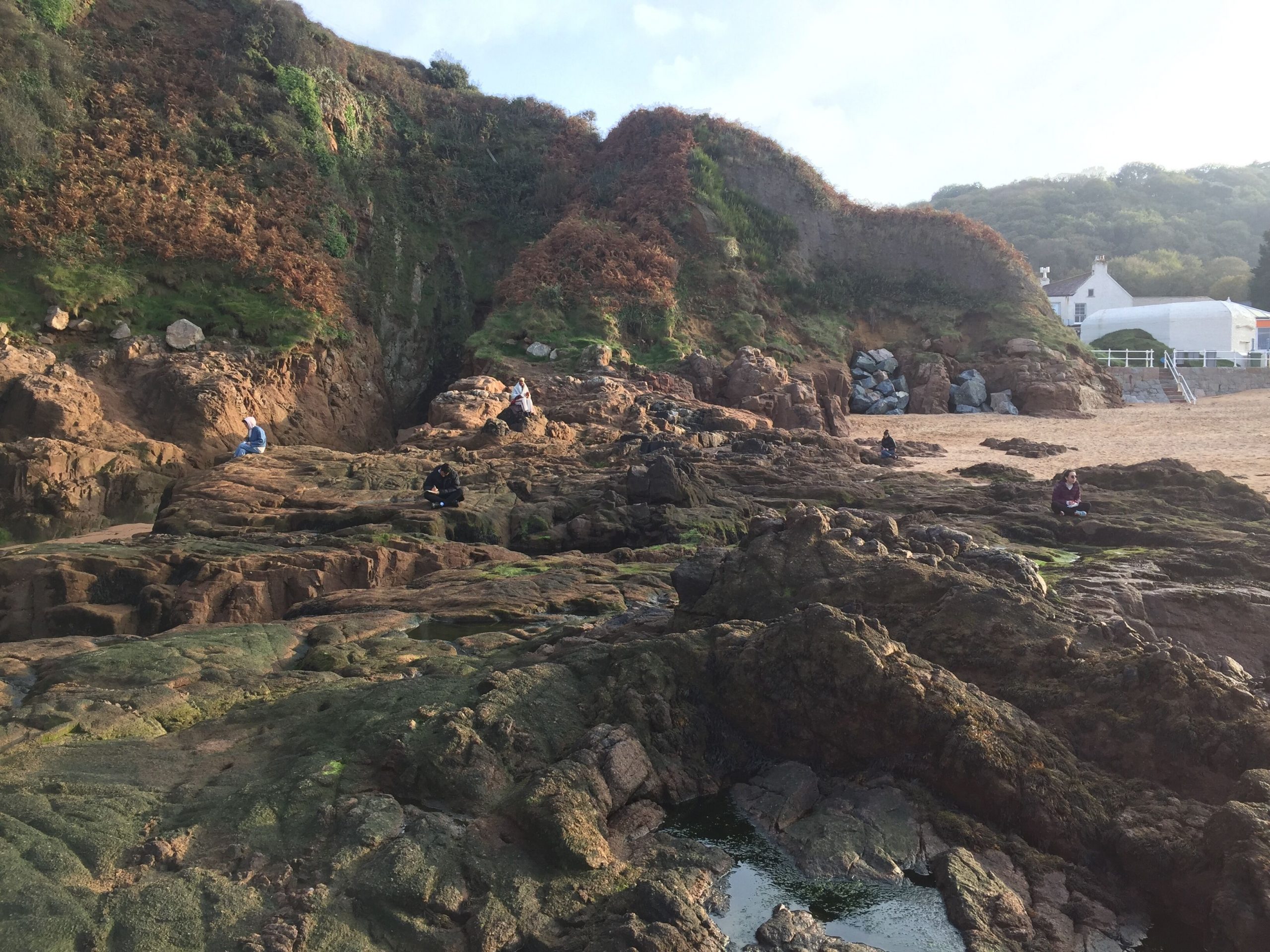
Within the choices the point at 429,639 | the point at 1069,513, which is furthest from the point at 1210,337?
the point at 429,639

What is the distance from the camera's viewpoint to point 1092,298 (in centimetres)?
5197

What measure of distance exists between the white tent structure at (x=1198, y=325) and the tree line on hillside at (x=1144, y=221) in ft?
42.7

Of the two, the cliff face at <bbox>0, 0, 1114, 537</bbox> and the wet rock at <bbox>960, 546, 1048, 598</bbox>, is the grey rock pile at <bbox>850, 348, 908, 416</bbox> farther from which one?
the wet rock at <bbox>960, 546, 1048, 598</bbox>

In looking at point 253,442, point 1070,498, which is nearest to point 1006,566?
point 1070,498

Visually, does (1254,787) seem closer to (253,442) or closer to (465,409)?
(253,442)

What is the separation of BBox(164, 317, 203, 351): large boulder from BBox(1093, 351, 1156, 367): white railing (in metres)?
33.5

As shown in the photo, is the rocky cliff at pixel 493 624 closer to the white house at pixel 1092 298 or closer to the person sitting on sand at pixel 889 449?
the person sitting on sand at pixel 889 449

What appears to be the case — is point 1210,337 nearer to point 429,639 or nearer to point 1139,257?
point 1139,257

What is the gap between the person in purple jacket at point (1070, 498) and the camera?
43.0 ft

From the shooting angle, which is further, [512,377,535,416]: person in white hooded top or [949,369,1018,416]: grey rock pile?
[949,369,1018,416]: grey rock pile

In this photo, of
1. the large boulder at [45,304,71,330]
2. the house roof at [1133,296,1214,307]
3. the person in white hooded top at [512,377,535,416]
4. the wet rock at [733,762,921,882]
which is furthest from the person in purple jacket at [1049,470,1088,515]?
the house roof at [1133,296,1214,307]

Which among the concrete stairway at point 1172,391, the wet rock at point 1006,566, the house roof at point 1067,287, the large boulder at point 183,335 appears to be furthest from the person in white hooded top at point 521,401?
the house roof at point 1067,287

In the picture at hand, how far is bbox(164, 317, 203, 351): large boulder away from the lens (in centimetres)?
2083

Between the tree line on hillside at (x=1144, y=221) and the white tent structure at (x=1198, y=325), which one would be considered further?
the tree line on hillside at (x=1144, y=221)
